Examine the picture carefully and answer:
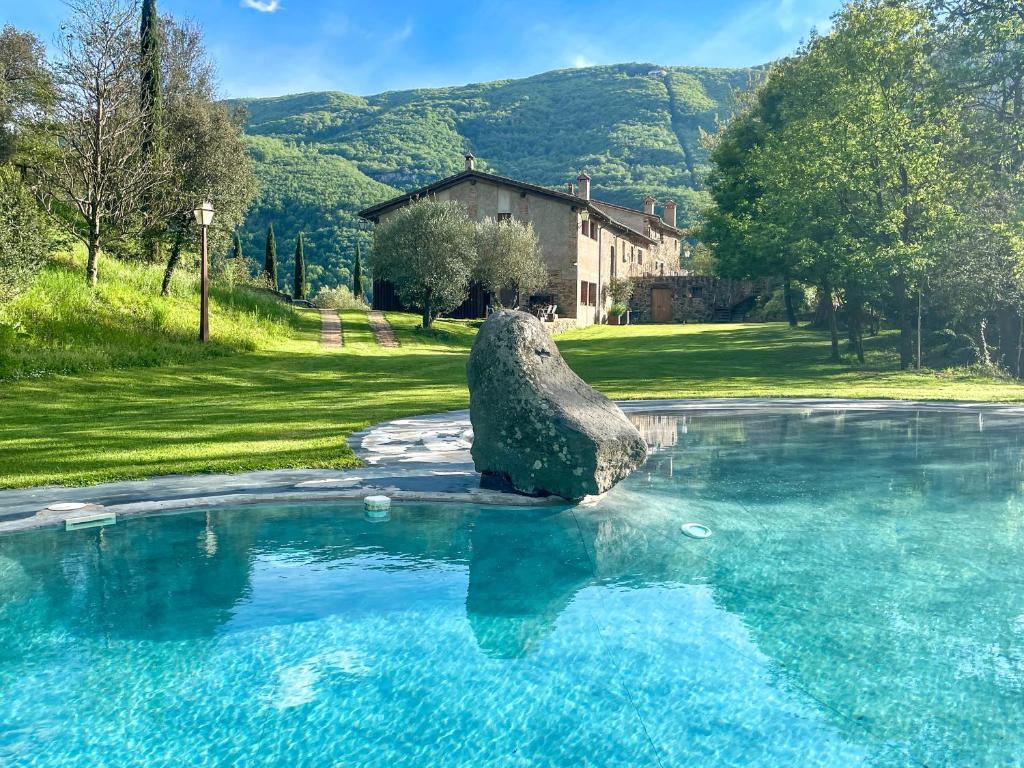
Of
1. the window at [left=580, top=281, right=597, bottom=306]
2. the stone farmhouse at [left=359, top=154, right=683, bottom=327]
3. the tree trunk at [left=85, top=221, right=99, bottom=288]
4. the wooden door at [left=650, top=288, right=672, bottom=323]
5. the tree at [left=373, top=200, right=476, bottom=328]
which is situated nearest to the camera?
the tree trunk at [left=85, top=221, right=99, bottom=288]

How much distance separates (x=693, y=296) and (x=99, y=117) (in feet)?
138

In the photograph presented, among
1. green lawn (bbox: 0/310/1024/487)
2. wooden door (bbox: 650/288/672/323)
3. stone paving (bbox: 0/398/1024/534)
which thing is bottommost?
stone paving (bbox: 0/398/1024/534)

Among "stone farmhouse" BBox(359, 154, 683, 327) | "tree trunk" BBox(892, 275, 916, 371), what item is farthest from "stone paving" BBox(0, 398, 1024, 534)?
"stone farmhouse" BBox(359, 154, 683, 327)

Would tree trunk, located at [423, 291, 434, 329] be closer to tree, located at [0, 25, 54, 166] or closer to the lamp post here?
the lamp post

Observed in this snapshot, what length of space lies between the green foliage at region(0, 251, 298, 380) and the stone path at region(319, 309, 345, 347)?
8.30 feet

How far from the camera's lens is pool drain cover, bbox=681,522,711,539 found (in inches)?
263

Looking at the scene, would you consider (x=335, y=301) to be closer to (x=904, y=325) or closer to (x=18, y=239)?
(x=18, y=239)

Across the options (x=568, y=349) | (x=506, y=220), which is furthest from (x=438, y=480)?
(x=506, y=220)

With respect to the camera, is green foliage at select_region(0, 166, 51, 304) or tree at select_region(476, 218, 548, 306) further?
tree at select_region(476, 218, 548, 306)

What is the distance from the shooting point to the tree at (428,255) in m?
34.8

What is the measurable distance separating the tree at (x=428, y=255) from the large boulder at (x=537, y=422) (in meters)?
27.4

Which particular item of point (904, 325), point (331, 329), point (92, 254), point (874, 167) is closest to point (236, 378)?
point (92, 254)

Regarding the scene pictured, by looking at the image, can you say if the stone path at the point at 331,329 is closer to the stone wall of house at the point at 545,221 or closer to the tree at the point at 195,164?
the tree at the point at 195,164

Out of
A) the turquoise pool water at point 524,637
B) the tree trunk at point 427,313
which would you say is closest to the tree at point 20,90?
the tree trunk at point 427,313
